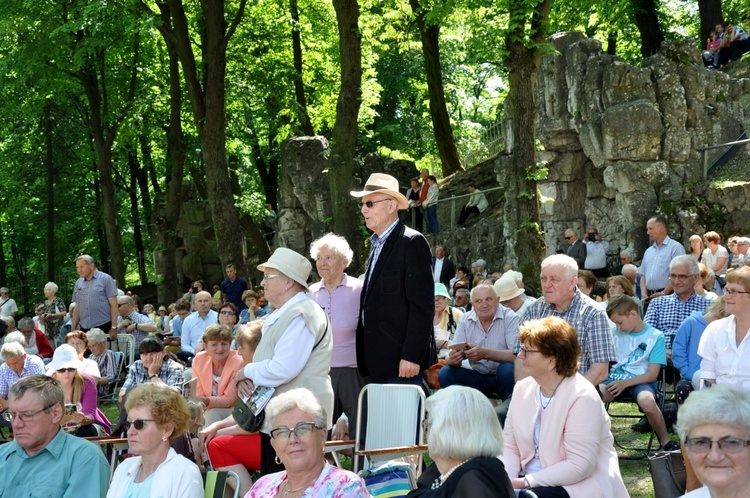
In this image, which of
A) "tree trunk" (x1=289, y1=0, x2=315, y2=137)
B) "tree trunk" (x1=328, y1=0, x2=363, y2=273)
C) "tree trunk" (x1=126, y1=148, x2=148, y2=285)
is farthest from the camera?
"tree trunk" (x1=126, y1=148, x2=148, y2=285)

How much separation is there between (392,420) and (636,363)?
232cm

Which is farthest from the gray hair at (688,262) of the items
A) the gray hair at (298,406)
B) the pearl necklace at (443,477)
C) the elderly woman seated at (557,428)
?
the pearl necklace at (443,477)

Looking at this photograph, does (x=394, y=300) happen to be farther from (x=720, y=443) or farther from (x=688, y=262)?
(x=720, y=443)

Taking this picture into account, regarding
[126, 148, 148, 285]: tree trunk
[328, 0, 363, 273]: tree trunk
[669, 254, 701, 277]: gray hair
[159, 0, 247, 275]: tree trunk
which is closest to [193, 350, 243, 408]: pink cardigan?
[669, 254, 701, 277]: gray hair

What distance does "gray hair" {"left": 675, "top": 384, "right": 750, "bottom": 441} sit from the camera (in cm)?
339

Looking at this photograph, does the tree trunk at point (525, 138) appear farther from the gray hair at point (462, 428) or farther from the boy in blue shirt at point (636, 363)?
the gray hair at point (462, 428)

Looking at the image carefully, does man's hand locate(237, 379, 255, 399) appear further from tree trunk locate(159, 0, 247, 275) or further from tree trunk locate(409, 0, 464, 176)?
tree trunk locate(409, 0, 464, 176)

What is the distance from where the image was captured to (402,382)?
643 centimetres

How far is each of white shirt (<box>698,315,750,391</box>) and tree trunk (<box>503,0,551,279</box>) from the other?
25.9 ft

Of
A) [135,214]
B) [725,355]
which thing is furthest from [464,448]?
Answer: [135,214]

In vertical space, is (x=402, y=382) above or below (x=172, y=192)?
below

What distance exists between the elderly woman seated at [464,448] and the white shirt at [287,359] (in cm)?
167

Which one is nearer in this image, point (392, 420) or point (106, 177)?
point (392, 420)

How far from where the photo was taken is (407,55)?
1246 inches
